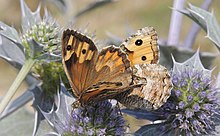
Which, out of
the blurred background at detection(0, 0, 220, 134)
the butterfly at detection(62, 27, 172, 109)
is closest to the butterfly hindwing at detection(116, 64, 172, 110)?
the butterfly at detection(62, 27, 172, 109)

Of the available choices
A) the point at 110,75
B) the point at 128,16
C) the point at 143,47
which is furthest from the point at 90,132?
the point at 128,16

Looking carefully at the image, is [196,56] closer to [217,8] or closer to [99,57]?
[99,57]

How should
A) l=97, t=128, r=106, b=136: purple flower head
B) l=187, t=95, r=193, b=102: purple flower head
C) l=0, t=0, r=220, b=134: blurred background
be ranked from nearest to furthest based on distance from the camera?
1. l=97, t=128, r=106, b=136: purple flower head
2. l=187, t=95, r=193, b=102: purple flower head
3. l=0, t=0, r=220, b=134: blurred background

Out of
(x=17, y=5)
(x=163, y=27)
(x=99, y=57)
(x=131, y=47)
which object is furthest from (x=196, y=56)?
(x=17, y=5)

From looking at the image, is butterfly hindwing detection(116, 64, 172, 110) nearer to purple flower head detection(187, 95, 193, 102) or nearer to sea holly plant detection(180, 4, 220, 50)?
purple flower head detection(187, 95, 193, 102)

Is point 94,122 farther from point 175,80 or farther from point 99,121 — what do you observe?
point 175,80

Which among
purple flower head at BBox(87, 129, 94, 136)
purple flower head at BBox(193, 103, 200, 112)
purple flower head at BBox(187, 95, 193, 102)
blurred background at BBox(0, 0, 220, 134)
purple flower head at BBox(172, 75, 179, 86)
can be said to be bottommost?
purple flower head at BBox(87, 129, 94, 136)
